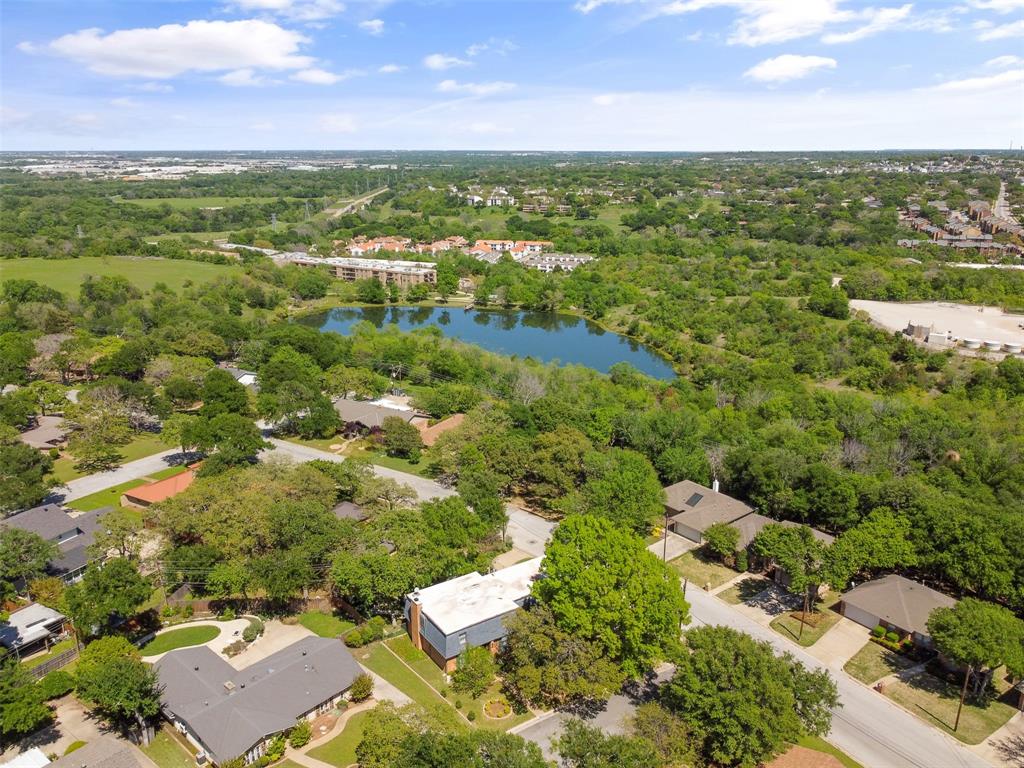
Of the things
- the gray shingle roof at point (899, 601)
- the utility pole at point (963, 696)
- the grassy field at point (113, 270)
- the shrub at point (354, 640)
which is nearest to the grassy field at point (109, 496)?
the shrub at point (354, 640)

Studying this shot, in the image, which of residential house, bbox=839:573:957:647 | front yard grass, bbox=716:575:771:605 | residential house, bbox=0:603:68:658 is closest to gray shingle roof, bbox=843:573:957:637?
residential house, bbox=839:573:957:647

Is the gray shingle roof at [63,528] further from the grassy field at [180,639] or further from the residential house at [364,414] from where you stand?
the residential house at [364,414]

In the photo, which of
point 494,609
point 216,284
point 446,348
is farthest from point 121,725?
point 216,284

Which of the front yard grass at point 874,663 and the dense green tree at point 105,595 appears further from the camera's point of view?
Result: the front yard grass at point 874,663

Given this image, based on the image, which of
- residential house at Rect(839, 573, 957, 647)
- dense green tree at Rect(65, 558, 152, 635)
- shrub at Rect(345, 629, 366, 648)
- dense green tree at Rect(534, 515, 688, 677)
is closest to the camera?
dense green tree at Rect(534, 515, 688, 677)

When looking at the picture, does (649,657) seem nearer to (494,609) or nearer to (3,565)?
(494,609)

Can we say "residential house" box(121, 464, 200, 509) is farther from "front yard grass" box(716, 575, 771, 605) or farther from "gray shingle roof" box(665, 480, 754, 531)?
"front yard grass" box(716, 575, 771, 605)

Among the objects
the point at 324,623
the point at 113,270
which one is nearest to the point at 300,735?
the point at 324,623
